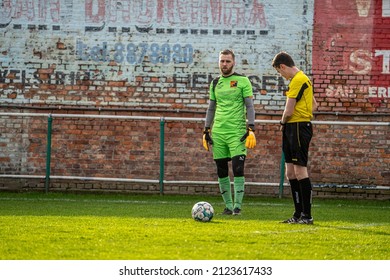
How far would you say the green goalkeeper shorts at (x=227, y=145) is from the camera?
10.5m

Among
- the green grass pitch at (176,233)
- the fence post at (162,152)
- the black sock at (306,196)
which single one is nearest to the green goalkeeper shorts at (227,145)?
the green grass pitch at (176,233)

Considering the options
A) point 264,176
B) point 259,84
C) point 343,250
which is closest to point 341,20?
point 259,84

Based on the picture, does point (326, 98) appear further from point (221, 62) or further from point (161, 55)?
point (221, 62)

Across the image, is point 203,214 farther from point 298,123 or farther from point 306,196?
point 298,123

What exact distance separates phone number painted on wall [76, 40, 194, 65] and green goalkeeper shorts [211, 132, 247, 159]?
5424 millimetres

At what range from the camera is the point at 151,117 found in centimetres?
1541

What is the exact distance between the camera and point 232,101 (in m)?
10.5

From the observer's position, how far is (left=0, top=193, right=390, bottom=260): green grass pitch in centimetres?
646

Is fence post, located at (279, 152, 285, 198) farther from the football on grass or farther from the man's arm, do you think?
the football on grass

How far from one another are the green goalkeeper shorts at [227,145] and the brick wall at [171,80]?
4.99 metres

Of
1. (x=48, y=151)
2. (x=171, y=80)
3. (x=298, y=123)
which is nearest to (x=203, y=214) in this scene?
(x=298, y=123)
